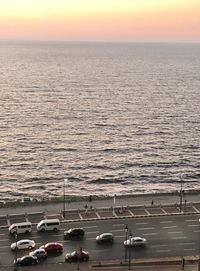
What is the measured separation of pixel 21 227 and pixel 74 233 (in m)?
6.29

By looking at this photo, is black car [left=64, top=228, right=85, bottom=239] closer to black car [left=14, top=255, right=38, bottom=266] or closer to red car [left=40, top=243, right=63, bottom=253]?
red car [left=40, top=243, right=63, bottom=253]

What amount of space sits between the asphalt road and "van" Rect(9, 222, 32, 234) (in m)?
0.62

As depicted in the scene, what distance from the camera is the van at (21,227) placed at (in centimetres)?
5306

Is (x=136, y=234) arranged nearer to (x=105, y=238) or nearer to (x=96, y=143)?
(x=105, y=238)

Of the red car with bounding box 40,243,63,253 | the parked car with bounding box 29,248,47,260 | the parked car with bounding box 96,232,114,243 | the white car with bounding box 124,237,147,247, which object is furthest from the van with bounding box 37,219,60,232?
the white car with bounding box 124,237,147,247

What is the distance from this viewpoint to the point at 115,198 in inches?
2665

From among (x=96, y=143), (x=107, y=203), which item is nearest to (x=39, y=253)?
(x=107, y=203)

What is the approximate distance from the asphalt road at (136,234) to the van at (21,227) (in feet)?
2.04

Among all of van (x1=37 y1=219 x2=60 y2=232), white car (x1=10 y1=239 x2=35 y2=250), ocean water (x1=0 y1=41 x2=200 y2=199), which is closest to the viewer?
white car (x1=10 y1=239 x2=35 y2=250)

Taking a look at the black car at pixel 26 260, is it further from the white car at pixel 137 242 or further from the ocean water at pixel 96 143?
the ocean water at pixel 96 143

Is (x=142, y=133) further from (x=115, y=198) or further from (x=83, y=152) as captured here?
(x=115, y=198)

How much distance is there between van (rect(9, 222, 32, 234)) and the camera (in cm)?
5306

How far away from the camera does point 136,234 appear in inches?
2143

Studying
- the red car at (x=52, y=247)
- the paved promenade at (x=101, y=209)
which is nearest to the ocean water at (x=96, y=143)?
the paved promenade at (x=101, y=209)
